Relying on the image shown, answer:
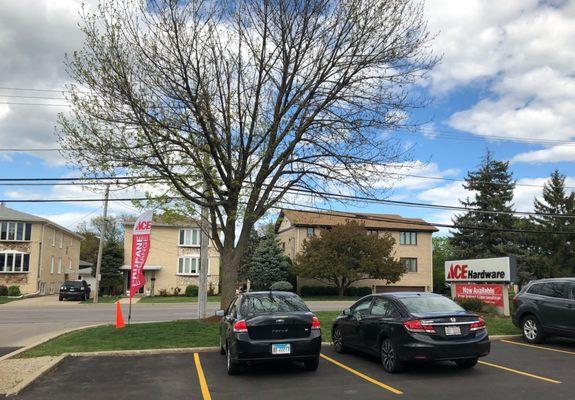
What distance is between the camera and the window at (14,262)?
4394 centimetres

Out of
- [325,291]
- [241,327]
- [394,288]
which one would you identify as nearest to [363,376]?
[241,327]

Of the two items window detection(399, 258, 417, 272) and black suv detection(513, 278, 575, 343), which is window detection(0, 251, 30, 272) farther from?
black suv detection(513, 278, 575, 343)

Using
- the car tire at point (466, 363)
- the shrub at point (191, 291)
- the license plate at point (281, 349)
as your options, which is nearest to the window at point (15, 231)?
the shrub at point (191, 291)

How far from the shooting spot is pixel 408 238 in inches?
2126

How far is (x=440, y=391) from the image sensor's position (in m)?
7.89

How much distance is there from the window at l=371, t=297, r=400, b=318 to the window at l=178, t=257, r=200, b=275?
40680 millimetres

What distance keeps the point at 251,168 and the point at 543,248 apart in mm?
44111

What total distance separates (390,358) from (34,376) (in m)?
6.30

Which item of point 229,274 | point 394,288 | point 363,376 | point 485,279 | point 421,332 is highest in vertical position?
point 229,274

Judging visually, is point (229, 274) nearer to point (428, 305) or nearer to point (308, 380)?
point (308, 380)

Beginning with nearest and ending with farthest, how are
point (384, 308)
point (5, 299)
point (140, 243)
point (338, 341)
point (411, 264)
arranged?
point (384, 308), point (338, 341), point (140, 243), point (5, 299), point (411, 264)

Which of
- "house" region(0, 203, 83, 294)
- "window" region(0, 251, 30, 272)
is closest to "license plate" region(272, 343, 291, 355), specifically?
"house" region(0, 203, 83, 294)

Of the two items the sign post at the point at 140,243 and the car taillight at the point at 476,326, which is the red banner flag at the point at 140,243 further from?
the car taillight at the point at 476,326

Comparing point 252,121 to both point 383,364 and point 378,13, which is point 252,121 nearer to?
point 378,13
